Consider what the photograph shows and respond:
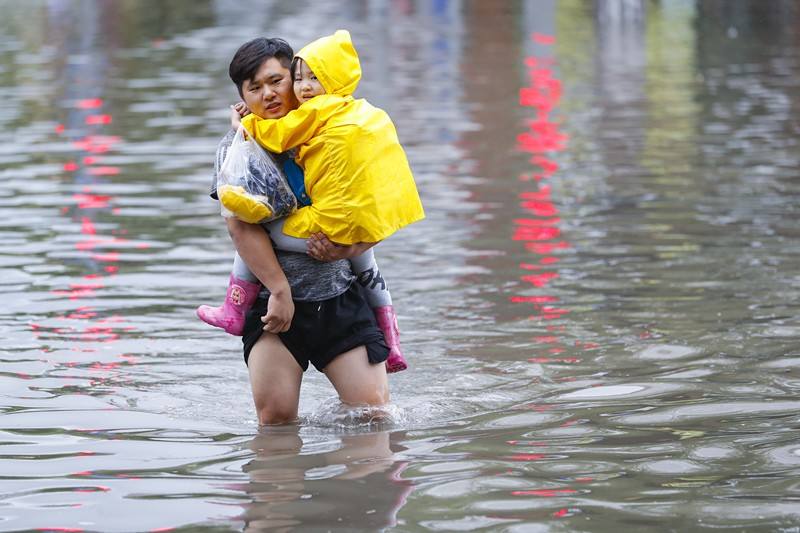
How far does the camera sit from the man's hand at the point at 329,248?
225 inches

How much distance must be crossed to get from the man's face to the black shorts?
2.72ft

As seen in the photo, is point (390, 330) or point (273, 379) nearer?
point (273, 379)

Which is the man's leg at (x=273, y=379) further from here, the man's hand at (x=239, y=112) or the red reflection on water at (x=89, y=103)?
the red reflection on water at (x=89, y=103)

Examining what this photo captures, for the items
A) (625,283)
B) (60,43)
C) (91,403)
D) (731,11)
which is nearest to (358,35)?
(60,43)

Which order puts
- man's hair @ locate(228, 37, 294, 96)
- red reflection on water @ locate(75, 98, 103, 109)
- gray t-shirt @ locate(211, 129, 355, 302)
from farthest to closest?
red reflection on water @ locate(75, 98, 103, 109)
gray t-shirt @ locate(211, 129, 355, 302)
man's hair @ locate(228, 37, 294, 96)

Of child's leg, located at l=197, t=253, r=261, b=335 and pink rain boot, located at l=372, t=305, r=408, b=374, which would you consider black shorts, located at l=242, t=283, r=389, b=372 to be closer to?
child's leg, located at l=197, t=253, r=261, b=335

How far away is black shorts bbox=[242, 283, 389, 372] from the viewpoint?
5902mm

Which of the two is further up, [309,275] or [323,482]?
[309,275]

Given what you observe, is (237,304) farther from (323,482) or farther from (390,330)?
(323,482)

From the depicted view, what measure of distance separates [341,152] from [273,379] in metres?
1.08

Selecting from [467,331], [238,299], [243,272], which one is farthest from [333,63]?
[467,331]

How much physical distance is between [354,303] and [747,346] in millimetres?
2477

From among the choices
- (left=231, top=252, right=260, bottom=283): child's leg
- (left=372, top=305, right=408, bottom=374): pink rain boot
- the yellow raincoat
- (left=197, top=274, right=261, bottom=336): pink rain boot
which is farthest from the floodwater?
the yellow raincoat

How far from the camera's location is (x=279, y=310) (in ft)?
18.8
